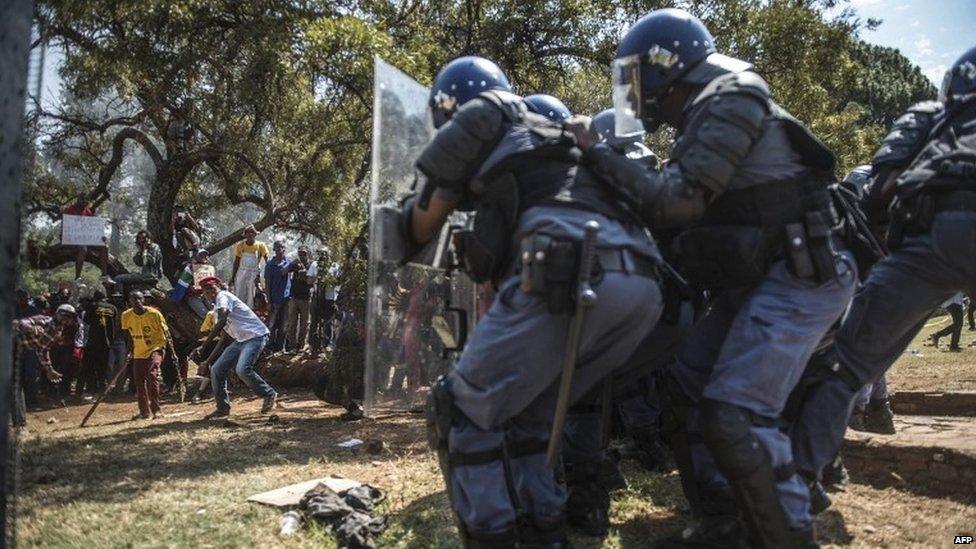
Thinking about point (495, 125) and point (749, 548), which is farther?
point (749, 548)

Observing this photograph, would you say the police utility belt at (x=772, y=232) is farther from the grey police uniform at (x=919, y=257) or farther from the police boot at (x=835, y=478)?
the police boot at (x=835, y=478)

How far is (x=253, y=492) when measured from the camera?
455 cm

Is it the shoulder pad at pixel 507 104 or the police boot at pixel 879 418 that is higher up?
the shoulder pad at pixel 507 104

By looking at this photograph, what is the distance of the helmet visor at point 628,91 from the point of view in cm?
329

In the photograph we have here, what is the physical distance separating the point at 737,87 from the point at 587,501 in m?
1.99

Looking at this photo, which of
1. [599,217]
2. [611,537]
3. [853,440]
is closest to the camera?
[599,217]

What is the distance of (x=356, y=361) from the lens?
26.8 ft

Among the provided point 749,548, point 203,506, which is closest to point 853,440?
point 749,548

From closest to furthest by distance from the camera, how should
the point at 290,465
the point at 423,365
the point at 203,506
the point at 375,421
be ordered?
1. the point at 423,365
2. the point at 203,506
3. the point at 290,465
4. the point at 375,421

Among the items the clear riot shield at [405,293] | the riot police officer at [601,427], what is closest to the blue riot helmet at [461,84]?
the clear riot shield at [405,293]

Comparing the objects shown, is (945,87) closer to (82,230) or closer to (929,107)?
(929,107)

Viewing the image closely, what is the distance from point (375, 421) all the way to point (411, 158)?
16.0 ft

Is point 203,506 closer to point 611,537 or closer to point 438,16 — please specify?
point 611,537

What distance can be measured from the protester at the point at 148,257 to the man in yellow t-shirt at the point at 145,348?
3.53 metres
